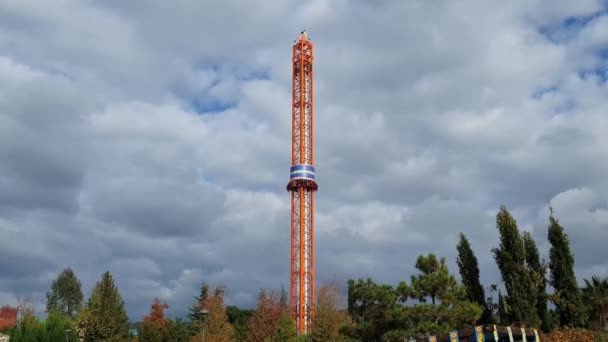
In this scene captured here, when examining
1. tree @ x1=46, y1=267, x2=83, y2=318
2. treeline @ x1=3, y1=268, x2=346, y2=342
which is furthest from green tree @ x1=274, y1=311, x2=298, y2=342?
tree @ x1=46, y1=267, x2=83, y2=318

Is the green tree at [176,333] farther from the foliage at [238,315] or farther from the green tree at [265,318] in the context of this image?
the foliage at [238,315]

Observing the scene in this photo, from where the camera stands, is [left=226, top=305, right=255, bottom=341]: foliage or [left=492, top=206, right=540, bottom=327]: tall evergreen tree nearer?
[left=492, top=206, right=540, bottom=327]: tall evergreen tree

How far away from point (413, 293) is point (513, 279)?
28.4 feet

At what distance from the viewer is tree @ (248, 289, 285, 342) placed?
2110 inches

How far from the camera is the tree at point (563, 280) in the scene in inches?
1309

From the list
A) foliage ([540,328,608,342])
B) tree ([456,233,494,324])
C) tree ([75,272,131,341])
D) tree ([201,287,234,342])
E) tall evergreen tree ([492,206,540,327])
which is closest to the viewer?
foliage ([540,328,608,342])

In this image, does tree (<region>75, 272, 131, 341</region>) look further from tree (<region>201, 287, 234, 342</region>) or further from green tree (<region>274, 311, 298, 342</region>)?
green tree (<region>274, 311, 298, 342</region>)

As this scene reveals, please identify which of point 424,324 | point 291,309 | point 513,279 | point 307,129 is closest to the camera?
point 424,324

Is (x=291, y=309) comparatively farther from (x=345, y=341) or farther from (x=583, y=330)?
(x=583, y=330)

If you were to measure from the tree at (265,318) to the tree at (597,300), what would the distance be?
26035 millimetres

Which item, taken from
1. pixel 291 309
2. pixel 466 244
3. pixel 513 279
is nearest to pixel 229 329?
pixel 291 309

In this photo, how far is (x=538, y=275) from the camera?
3469cm

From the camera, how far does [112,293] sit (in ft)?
166

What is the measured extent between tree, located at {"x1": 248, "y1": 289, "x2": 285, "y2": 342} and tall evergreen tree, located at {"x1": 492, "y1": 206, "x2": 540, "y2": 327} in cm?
2325
